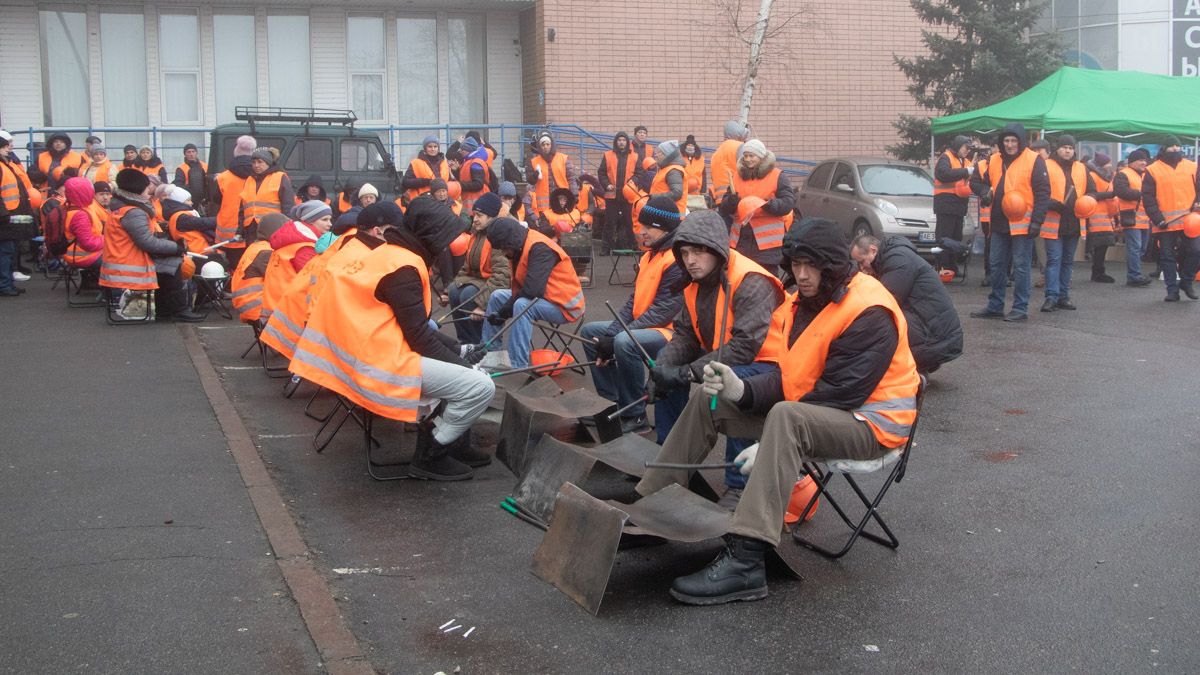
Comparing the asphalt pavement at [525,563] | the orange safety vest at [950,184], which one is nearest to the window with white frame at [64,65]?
the orange safety vest at [950,184]

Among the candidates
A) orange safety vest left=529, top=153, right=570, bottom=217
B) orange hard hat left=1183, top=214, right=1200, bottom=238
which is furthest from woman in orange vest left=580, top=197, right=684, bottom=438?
orange safety vest left=529, top=153, right=570, bottom=217

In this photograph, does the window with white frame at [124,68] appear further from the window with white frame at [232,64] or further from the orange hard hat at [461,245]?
the orange hard hat at [461,245]

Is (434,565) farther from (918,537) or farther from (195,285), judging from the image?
(195,285)

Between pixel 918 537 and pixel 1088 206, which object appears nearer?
pixel 918 537

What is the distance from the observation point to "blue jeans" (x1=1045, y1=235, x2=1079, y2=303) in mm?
12922

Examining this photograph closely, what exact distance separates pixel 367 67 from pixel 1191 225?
51.7 feet

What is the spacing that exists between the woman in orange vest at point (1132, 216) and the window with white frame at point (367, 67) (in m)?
14.1

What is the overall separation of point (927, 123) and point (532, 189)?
9.24 m

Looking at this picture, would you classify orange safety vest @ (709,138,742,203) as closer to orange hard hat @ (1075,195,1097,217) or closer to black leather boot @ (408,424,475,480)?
orange hard hat @ (1075,195,1097,217)

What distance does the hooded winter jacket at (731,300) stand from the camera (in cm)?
594

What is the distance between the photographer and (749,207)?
11.4m

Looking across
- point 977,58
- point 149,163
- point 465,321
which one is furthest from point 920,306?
point 977,58

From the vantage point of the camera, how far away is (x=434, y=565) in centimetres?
522

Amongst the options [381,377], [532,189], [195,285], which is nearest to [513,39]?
[532,189]
